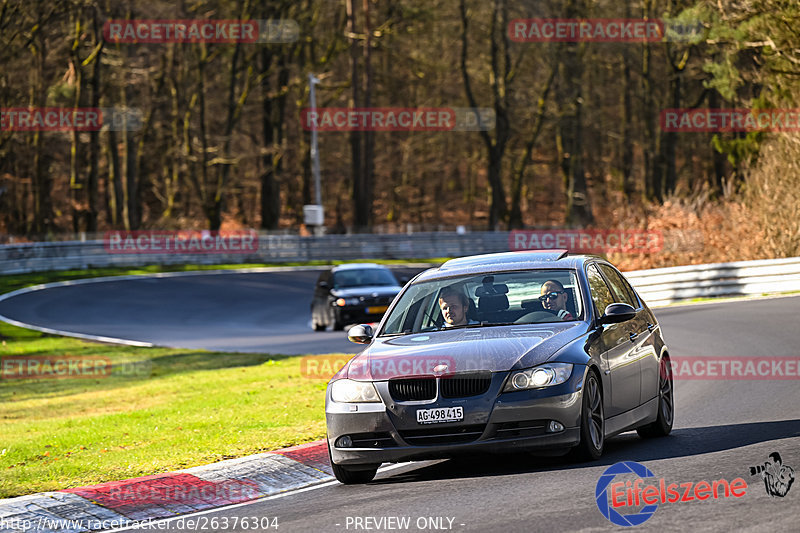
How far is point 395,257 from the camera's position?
54.9 metres

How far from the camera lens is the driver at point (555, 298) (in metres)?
9.30

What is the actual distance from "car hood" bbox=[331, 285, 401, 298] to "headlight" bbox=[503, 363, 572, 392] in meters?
19.3

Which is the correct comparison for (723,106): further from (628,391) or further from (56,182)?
(628,391)

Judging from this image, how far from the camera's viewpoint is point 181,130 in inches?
2485

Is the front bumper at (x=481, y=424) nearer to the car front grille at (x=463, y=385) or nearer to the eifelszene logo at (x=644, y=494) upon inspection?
the car front grille at (x=463, y=385)

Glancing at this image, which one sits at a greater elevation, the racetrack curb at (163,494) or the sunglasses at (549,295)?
the sunglasses at (549,295)

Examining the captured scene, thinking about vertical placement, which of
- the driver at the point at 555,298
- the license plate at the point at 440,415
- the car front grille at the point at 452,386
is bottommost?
the license plate at the point at 440,415

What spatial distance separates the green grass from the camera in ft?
33.0

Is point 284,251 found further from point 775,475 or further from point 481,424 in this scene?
point 775,475

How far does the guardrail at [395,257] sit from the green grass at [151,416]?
37.2 feet

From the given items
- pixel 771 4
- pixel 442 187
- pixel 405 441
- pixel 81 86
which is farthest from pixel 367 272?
pixel 442 187

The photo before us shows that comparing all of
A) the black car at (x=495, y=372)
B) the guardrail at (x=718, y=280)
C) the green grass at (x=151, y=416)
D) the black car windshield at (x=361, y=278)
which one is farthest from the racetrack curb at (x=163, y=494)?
the guardrail at (x=718, y=280)

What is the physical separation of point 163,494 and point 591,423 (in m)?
3.06

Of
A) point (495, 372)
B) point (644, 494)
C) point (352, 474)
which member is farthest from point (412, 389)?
point (644, 494)
